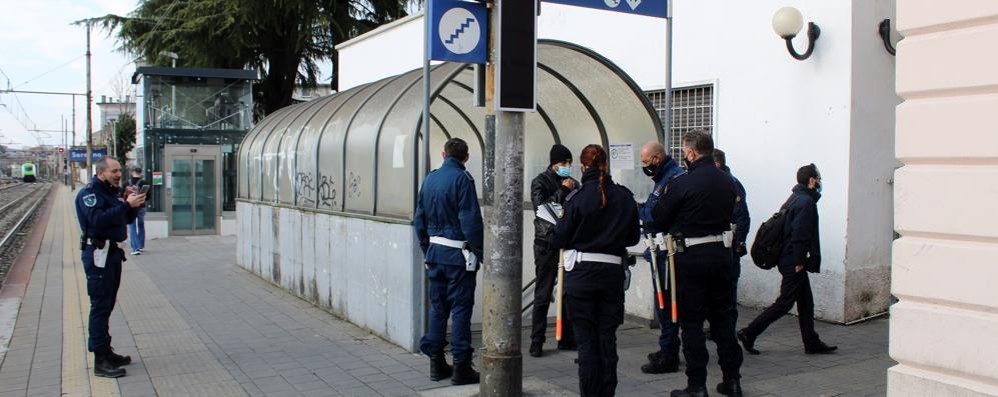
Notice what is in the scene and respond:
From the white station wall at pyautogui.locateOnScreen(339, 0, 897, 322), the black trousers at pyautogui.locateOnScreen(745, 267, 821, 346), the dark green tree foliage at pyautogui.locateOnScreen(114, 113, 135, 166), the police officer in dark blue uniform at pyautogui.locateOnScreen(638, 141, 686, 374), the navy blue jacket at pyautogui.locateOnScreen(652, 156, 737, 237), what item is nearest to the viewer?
the navy blue jacket at pyautogui.locateOnScreen(652, 156, 737, 237)

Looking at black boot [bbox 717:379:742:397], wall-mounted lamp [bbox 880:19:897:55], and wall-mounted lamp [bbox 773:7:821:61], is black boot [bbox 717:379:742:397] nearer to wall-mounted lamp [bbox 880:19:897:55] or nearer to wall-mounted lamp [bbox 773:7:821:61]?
wall-mounted lamp [bbox 773:7:821:61]

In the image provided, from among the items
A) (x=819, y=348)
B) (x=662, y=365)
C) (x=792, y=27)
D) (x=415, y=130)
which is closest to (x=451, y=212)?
(x=415, y=130)

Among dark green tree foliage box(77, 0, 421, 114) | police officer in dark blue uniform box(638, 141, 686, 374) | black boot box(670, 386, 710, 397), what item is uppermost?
dark green tree foliage box(77, 0, 421, 114)

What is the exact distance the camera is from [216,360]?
6.90 metres

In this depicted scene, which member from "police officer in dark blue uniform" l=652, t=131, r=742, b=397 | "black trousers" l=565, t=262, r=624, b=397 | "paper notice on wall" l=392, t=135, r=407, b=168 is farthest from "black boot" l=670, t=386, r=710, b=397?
"paper notice on wall" l=392, t=135, r=407, b=168

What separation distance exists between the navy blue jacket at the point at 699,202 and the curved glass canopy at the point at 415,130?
237cm

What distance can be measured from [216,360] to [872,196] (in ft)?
21.7

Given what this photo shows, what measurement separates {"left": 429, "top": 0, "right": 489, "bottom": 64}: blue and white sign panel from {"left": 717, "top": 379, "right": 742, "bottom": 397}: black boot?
2913 millimetres

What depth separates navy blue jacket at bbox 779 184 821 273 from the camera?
6.51m

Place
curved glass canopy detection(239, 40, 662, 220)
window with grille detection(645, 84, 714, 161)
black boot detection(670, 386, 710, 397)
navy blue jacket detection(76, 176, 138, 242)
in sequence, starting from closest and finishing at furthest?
black boot detection(670, 386, 710, 397) → navy blue jacket detection(76, 176, 138, 242) → curved glass canopy detection(239, 40, 662, 220) → window with grille detection(645, 84, 714, 161)

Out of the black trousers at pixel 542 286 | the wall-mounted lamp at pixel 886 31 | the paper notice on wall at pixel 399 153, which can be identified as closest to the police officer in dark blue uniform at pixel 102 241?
the paper notice on wall at pixel 399 153

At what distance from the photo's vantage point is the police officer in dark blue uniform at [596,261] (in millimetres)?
4961

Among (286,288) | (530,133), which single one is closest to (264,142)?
(286,288)

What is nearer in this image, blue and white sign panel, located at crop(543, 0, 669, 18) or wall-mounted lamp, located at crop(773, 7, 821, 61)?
blue and white sign panel, located at crop(543, 0, 669, 18)
